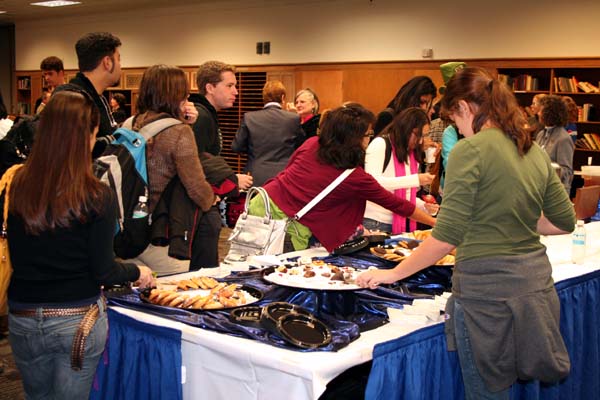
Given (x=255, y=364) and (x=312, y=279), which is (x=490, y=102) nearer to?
(x=312, y=279)

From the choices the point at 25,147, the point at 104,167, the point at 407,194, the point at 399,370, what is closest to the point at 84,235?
the point at 104,167

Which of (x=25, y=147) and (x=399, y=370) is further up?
(x=25, y=147)

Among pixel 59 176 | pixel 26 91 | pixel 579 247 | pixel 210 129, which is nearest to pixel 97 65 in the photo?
pixel 210 129

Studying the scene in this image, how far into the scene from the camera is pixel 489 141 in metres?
1.99

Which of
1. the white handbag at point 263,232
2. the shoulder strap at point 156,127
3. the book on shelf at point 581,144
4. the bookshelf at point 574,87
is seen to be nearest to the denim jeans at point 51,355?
the shoulder strap at point 156,127

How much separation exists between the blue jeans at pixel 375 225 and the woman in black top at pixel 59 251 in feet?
6.76

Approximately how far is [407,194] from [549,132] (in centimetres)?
414

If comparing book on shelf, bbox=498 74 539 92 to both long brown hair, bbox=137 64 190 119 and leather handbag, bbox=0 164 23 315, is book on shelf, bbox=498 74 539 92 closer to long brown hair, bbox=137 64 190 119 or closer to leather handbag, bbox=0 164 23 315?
long brown hair, bbox=137 64 190 119

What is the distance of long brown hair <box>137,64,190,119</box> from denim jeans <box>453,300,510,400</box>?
157 cm

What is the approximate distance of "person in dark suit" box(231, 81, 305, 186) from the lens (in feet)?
19.4

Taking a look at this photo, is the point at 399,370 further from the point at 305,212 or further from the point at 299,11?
the point at 299,11

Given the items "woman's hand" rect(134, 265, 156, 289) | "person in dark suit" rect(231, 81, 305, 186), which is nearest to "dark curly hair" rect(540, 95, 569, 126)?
"person in dark suit" rect(231, 81, 305, 186)

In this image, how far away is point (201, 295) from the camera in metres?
2.36

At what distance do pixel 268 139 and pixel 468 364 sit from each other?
4057 mm
